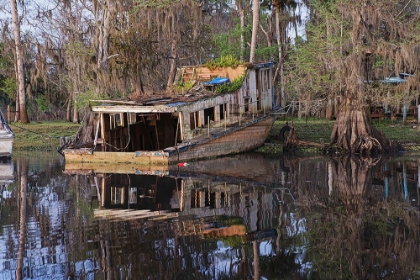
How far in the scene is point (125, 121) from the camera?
26.8m

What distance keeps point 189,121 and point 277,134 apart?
352 inches

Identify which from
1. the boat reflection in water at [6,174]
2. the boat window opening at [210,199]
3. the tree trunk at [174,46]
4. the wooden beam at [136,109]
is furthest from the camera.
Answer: the tree trunk at [174,46]

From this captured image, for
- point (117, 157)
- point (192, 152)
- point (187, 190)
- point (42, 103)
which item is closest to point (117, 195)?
point (187, 190)

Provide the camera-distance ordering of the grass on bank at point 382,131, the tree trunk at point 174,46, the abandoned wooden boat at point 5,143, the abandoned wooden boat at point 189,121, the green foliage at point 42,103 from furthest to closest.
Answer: the green foliage at point 42,103, the tree trunk at point 174,46, the grass on bank at point 382,131, the abandoned wooden boat at point 5,143, the abandoned wooden boat at point 189,121

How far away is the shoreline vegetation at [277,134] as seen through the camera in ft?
98.6

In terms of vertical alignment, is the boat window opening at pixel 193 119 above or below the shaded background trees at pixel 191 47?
below

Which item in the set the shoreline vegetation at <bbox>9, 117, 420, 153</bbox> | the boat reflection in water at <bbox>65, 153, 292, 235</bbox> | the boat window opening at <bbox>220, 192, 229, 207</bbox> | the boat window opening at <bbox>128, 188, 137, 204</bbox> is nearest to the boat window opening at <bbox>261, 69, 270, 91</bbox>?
the shoreline vegetation at <bbox>9, 117, 420, 153</bbox>

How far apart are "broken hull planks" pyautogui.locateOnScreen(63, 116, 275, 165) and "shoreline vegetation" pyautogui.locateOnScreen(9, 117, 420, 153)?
1613 mm

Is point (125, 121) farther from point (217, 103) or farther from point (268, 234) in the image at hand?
point (268, 234)

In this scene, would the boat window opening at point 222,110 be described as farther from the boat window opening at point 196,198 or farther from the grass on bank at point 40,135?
the boat window opening at point 196,198

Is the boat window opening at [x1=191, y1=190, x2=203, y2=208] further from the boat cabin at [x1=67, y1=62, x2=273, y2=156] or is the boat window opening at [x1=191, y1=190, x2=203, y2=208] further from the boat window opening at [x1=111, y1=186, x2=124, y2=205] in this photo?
the boat cabin at [x1=67, y1=62, x2=273, y2=156]

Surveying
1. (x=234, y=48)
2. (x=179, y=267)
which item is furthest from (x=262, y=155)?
(x=179, y=267)

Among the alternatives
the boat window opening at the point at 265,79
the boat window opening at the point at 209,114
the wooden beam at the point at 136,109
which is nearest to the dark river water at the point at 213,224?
the wooden beam at the point at 136,109

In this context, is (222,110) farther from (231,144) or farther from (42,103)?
(42,103)
